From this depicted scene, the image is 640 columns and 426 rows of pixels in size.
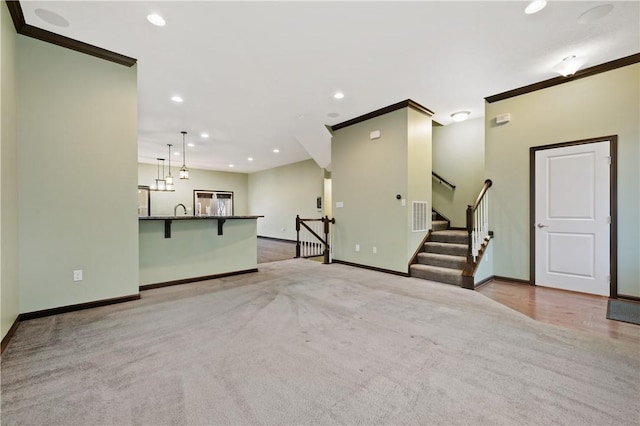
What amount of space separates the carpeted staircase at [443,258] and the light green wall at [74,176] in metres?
4.46

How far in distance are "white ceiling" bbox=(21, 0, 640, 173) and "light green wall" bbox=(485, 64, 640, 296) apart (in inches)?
13.6

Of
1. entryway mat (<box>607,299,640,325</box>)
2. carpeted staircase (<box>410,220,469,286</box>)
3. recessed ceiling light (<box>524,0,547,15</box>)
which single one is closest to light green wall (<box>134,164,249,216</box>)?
carpeted staircase (<box>410,220,469,286</box>)

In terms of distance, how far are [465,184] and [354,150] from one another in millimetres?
2567

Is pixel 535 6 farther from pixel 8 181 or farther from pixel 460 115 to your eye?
pixel 8 181

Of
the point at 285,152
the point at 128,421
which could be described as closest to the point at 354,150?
the point at 285,152

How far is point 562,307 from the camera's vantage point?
130 inches

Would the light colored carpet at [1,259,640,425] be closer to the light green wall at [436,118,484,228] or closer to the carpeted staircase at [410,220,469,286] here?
the carpeted staircase at [410,220,469,286]

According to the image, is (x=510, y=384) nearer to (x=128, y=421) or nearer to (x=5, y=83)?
(x=128, y=421)

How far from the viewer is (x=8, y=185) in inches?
99.0

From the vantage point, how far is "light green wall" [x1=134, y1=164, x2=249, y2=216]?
10674 millimetres

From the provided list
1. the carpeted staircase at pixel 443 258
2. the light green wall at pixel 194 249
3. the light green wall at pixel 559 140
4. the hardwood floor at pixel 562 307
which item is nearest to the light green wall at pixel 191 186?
the light green wall at pixel 194 249

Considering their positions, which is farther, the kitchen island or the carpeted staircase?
the carpeted staircase

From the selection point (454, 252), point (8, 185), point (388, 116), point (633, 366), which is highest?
point (388, 116)

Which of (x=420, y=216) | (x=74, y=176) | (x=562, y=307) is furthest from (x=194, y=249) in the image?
(x=562, y=307)
